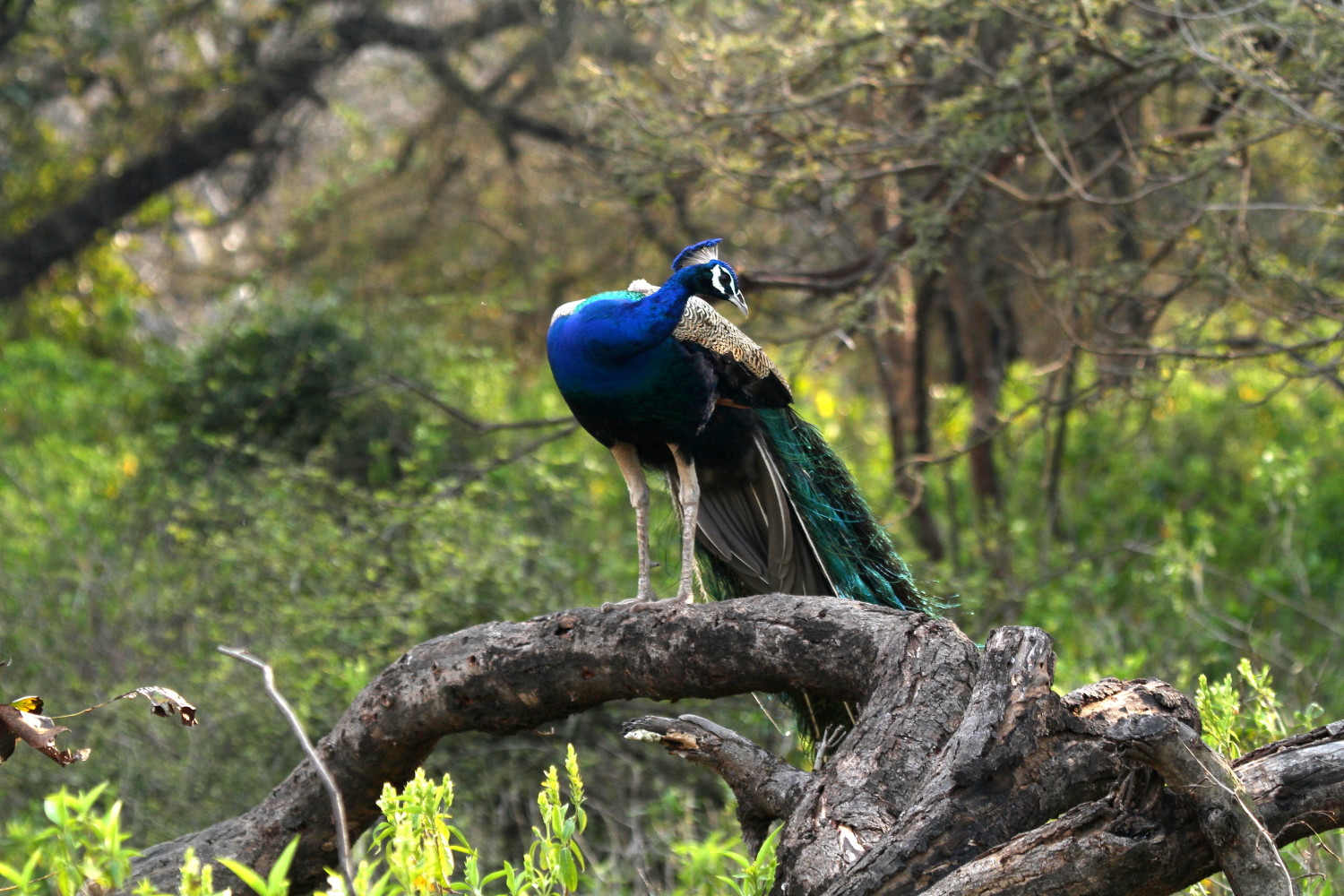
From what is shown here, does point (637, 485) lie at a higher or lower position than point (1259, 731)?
higher

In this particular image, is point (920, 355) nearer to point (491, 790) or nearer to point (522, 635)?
point (491, 790)

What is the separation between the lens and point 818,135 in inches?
204

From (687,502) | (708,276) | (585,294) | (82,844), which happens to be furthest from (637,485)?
(585,294)

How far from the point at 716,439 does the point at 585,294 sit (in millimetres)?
5903

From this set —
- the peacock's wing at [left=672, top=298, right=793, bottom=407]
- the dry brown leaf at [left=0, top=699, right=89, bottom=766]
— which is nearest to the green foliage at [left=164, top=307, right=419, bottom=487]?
the peacock's wing at [left=672, top=298, right=793, bottom=407]

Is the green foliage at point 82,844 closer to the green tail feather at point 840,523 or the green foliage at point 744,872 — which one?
the green foliage at point 744,872

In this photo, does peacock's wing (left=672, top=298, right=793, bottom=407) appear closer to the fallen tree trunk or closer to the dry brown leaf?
the fallen tree trunk

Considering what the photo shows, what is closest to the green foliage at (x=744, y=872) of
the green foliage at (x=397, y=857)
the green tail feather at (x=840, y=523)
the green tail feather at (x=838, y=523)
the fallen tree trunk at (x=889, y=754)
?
the green foliage at (x=397, y=857)

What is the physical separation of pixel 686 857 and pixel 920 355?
390 centimetres

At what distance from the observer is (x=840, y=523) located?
3404 mm

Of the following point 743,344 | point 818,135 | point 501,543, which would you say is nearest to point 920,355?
point 818,135

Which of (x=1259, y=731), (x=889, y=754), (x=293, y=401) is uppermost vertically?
(x=889, y=754)

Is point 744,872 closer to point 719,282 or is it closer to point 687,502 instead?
point 687,502

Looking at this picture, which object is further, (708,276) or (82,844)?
(708,276)
